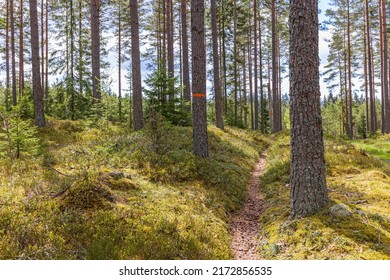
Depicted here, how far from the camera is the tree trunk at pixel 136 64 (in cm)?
1405

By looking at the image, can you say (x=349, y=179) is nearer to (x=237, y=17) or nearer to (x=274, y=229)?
(x=274, y=229)

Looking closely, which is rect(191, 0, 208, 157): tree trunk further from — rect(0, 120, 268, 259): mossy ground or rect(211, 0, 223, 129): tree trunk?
rect(211, 0, 223, 129): tree trunk

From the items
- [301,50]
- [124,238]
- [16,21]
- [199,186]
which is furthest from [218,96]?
[16,21]

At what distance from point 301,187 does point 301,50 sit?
2.73 m

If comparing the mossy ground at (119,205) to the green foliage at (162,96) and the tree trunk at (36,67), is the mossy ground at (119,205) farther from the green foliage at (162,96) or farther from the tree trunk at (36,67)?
the tree trunk at (36,67)

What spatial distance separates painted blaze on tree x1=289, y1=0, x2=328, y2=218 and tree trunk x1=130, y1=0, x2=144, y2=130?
1028 cm

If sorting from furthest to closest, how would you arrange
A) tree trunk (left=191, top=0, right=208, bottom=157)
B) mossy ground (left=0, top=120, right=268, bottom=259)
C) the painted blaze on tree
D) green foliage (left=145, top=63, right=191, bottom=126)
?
1. green foliage (left=145, top=63, right=191, bottom=126)
2. tree trunk (left=191, top=0, right=208, bottom=157)
3. the painted blaze on tree
4. mossy ground (left=0, top=120, right=268, bottom=259)

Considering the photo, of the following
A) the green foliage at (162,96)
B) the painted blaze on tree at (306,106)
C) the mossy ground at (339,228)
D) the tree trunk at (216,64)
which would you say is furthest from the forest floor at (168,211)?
the tree trunk at (216,64)

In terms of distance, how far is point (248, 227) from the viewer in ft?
21.2

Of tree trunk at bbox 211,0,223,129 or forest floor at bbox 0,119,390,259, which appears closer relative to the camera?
forest floor at bbox 0,119,390,259

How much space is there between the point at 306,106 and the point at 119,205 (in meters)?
4.24

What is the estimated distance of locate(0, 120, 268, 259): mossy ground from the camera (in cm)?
426

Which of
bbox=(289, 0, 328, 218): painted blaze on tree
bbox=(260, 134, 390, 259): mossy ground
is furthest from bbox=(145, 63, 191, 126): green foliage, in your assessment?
bbox=(289, 0, 328, 218): painted blaze on tree

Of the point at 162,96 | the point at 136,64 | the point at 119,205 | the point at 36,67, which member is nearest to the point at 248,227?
the point at 119,205
